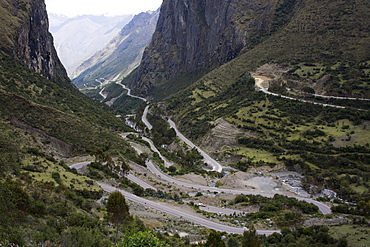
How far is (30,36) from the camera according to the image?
322ft

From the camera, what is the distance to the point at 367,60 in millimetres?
88375

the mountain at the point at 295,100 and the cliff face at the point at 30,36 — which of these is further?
the cliff face at the point at 30,36

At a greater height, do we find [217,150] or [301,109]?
[301,109]

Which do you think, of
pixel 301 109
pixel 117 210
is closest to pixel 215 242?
pixel 117 210

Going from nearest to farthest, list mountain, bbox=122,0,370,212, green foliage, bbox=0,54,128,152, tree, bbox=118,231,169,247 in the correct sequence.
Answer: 1. tree, bbox=118,231,169,247
2. green foliage, bbox=0,54,128,152
3. mountain, bbox=122,0,370,212

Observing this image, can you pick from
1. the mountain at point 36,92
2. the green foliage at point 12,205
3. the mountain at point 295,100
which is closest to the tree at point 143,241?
the green foliage at point 12,205

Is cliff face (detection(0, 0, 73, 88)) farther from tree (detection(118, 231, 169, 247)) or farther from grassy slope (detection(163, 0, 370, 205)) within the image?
tree (detection(118, 231, 169, 247))

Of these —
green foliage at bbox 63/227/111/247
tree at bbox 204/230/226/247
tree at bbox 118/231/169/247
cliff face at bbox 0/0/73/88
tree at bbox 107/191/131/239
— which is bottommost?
tree at bbox 204/230/226/247

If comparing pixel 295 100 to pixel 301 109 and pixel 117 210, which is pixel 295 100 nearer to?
pixel 301 109

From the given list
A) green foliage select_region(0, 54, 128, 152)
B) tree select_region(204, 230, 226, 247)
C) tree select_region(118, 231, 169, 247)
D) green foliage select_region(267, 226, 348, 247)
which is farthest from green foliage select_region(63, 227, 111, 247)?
green foliage select_region(0, 54, 128, 152)

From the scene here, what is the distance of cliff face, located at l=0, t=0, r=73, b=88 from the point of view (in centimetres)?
8467

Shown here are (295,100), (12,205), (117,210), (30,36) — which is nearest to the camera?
(12,205)

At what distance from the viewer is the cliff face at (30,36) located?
278ft

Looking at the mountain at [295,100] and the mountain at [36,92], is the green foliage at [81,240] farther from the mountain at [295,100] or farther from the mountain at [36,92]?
the mountain at [295,100]
